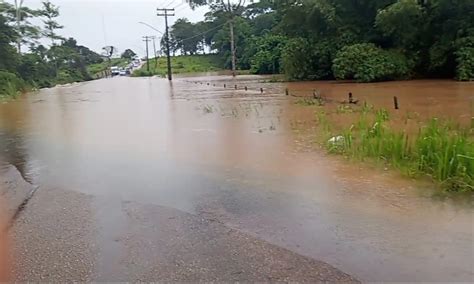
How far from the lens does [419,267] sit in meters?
4.02

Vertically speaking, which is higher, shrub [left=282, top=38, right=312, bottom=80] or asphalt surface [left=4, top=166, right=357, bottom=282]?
shrub [left=282, top=38, right=312, bottom=80]

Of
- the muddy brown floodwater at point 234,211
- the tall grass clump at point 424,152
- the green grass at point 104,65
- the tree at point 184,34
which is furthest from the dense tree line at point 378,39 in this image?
the green grass at point 104,65

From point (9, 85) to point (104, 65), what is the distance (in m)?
67.0

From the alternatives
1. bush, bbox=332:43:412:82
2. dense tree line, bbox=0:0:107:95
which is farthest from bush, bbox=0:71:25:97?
bush, bbox=332:43:412:82

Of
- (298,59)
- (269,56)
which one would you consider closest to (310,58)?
(298,59)

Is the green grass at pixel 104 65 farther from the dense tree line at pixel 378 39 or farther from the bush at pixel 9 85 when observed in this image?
the dense tree line at pixel 378 39

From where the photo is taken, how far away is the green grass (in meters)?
85.9

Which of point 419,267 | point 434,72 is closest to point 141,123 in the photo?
point 419,267

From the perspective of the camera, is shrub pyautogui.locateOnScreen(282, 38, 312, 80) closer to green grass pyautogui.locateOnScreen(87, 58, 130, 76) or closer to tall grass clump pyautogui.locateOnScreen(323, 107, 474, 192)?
tall grass clump pyautogui.locateOnScreen(323, 107, 474, 192)

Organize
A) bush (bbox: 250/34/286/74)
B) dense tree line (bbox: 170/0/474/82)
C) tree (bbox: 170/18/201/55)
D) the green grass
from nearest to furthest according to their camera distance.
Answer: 1. dense tree line (bbox: 170/0/474/82)
2. bush (bbox: 250/34/286/74)
3. the green grass
4. tree (bbox: 170/18/201/55)

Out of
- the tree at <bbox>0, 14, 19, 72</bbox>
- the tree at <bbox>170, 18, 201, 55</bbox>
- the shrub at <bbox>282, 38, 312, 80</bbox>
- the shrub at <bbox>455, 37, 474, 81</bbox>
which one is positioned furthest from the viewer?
the tree at <bbox>170, 18, 201, 55</bbox>

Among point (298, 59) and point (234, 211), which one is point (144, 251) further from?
point (298, 59)

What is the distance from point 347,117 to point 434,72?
1641cm

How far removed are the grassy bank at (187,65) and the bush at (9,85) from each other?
121 feet
